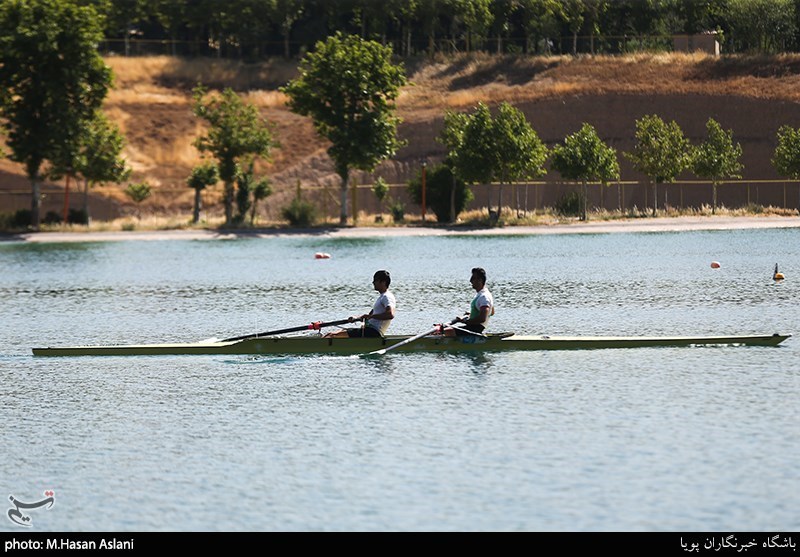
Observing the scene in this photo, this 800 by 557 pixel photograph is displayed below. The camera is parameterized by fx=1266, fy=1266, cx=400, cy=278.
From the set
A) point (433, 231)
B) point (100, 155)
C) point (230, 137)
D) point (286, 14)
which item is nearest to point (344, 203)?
point (433, 231)

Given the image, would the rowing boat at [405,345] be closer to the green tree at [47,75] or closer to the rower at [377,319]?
the rower at [377,319]

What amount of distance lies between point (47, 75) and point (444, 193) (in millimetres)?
29224

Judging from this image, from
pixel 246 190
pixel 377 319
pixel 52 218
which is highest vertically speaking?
pixel 246 190

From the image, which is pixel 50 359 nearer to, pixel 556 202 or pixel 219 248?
pixel 219 248

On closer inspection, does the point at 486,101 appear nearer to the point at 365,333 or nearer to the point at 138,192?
the point at 138,192

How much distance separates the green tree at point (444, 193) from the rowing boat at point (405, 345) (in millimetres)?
60277

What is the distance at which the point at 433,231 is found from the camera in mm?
86375

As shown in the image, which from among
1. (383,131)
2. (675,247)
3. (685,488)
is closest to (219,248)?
(383,131)

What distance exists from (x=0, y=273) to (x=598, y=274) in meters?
29.4

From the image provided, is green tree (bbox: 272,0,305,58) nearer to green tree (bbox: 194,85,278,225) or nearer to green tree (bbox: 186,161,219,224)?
green tree (bbox: 194,85,278,225)

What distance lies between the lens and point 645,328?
3797 cm

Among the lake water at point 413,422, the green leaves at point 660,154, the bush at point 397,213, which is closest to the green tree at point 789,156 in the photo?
the green leaves at point 660,154

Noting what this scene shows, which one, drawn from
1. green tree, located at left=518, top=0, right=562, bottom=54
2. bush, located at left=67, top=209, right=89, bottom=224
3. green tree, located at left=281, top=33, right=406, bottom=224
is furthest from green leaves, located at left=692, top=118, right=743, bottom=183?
bush, located at left=67, top=209, right=89, bottom=224

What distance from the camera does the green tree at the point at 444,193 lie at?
92.9m
